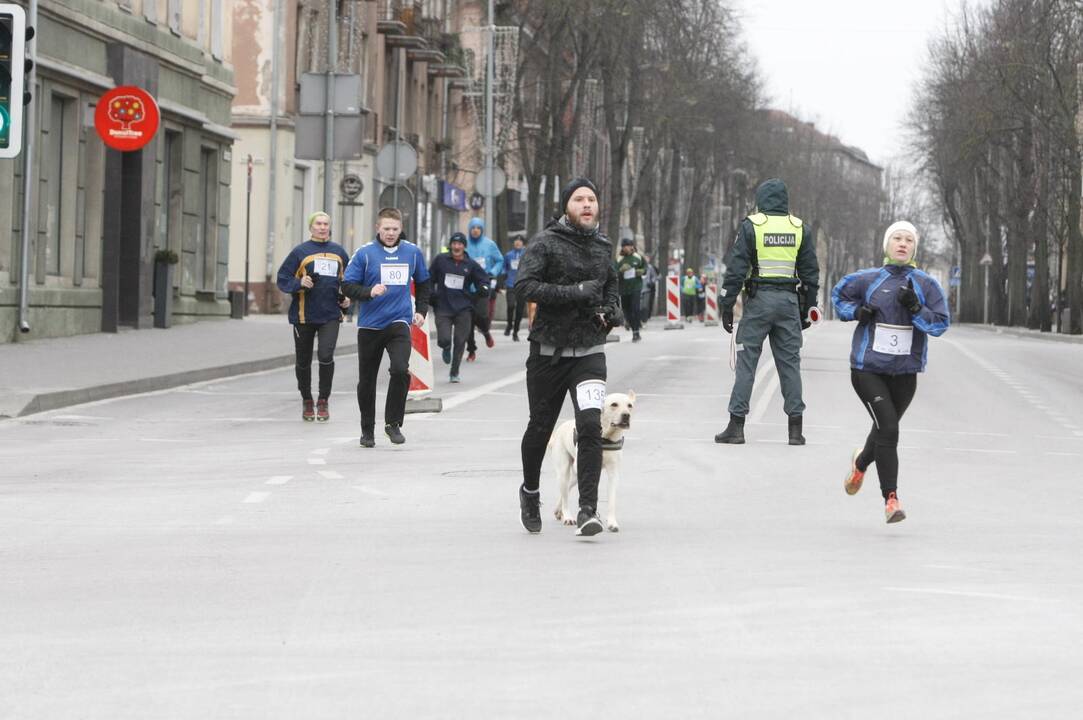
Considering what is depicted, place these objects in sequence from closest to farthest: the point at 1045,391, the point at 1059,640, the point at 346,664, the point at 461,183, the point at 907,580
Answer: the point at 346,664 < the point at 1059,640 < the point at 907,580 < the point at 1045,391 < the point at 461,183

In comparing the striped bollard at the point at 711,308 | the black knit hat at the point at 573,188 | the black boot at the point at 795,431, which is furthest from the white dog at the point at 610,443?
the striped bollard at the point at 711,308

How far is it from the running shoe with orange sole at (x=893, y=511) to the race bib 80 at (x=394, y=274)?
6.14 m

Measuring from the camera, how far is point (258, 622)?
7.59 metres

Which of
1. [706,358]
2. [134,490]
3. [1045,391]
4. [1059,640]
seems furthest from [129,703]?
[706,358]

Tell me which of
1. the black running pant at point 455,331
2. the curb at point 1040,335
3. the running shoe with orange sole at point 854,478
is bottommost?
the curb at point 1040,335

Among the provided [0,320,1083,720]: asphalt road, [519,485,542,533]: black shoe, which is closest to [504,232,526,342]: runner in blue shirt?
[0,320,1083,720]: asphalt road

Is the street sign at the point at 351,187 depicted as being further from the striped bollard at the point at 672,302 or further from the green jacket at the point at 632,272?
the striped bollard at the point at 672,302

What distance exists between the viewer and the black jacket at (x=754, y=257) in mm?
15680

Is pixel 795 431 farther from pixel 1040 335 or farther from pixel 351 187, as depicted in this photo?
pixel 1040 335

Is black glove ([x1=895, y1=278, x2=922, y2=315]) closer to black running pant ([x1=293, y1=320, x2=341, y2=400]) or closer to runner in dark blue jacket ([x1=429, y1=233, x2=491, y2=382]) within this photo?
black running pant ([x1=293, y1=320, x2=341, y2=400])

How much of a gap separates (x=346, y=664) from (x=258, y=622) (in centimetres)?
93

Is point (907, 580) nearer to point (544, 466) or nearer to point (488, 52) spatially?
point (544, 466)

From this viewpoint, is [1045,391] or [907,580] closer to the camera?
[907,580]

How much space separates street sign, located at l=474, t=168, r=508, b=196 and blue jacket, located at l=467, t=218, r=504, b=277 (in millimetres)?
19957
